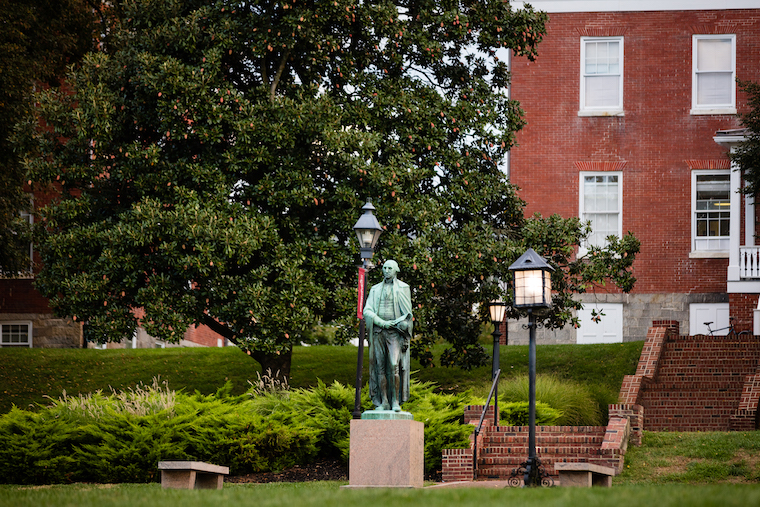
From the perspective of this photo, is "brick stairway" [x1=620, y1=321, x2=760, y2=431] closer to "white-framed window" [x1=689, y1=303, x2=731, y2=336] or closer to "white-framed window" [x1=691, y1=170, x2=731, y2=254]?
"white-framed window" [x1=689, y1=303, x2=731, y2=336]

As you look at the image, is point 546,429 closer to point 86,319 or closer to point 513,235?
point 513,235

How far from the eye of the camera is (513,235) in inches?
829

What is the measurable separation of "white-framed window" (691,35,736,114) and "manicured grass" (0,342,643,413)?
8.24m

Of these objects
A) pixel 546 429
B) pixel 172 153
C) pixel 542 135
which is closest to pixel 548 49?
pixel 542 135

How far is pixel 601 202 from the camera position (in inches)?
1113

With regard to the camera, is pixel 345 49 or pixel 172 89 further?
pixel 345 49

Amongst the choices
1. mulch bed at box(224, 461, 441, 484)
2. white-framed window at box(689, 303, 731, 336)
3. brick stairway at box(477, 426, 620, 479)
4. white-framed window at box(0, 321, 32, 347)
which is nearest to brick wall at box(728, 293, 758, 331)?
white-framed window at box(689, 303, 731, 336)

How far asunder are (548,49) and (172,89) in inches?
551

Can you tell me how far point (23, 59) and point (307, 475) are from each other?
41.8 ft

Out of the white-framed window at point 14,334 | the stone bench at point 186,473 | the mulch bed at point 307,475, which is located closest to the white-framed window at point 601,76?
the mulch bed at point 307,475

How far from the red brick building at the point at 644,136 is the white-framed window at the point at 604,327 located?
1.3 inches

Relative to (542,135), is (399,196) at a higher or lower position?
lower

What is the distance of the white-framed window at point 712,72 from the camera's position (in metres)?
28.1

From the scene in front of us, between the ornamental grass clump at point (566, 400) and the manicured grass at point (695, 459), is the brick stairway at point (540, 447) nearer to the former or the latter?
the manicured grass at point (695, 459)
